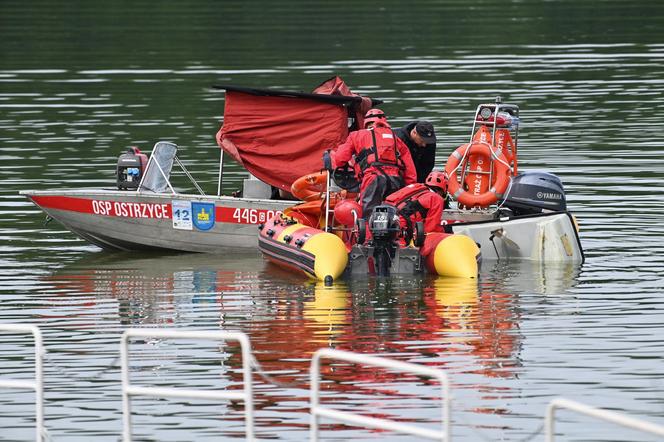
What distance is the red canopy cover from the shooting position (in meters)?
19.5

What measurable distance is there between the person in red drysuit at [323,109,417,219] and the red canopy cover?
1.43m

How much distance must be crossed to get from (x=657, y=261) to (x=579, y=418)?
6889mm

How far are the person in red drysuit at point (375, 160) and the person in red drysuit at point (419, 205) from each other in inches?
9.8

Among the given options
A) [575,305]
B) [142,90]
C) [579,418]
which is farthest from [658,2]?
[579,418]

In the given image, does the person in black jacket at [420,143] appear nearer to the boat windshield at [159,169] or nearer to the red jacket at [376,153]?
the red jacket at [376,153]

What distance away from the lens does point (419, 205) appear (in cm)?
1733

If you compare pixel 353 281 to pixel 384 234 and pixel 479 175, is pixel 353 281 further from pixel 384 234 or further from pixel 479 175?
pixel 479 175

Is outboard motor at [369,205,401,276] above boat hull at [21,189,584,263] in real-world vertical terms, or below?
below

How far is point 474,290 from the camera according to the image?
16.4 m

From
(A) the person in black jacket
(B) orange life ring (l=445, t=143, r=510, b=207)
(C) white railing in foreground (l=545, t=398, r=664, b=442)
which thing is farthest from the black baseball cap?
(C) white railing in foreground (l=545, t=398, r=664, b=442)

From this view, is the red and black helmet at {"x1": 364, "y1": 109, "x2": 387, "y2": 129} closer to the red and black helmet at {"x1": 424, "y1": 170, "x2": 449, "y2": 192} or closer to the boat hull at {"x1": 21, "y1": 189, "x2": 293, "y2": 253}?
the red and black helmet at {"x1": 424, "y1": 170, "x2": 449, "y2": 192}

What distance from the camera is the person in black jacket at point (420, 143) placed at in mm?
18578

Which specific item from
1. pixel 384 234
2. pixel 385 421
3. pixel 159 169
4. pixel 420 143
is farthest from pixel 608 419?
pixel 159 169

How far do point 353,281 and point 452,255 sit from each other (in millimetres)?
1161
